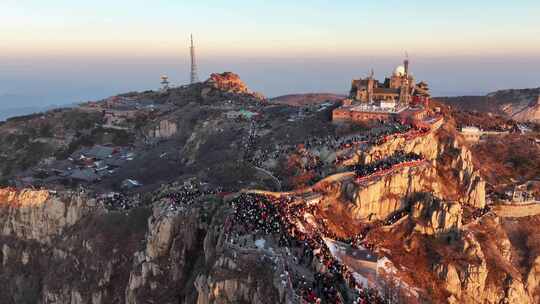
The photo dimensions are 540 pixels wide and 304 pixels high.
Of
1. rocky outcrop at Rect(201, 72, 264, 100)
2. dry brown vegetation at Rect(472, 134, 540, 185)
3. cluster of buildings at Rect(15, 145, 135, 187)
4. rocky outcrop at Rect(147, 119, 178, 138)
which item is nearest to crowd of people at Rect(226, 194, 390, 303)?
dry brown vegetation at Rect(472, 134, 540, 185)

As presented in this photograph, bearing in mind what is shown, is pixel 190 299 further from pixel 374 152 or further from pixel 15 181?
pixel 15 181

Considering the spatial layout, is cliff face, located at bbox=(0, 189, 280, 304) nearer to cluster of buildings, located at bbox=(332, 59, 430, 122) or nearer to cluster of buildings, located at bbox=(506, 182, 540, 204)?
cluster of buildings, located at bbox=(332, 59, 430, 122)

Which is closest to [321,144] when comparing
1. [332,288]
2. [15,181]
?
[332,288]

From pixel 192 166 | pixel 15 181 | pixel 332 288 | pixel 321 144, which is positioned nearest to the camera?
pixel 332 288

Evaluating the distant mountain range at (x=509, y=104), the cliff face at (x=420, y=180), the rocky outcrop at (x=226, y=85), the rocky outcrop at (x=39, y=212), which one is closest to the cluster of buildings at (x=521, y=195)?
the cliff face at (x=420, y=180)

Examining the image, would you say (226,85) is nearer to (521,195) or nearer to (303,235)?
(521,195)

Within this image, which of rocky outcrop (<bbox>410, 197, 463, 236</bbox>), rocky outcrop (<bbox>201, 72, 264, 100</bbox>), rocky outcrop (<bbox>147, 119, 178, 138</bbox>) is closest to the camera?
rocky outcrop (<bbox>410, 197, 463, 236</bbox>)

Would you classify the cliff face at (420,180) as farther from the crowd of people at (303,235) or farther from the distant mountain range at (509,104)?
the distant mountain range at (509,104)

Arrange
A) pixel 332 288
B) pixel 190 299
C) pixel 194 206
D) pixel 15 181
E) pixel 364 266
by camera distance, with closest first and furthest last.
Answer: pixel 332 288 → pixel 190 299 → pixel 364 266 → pixel 194 206 → pixel 15 181
